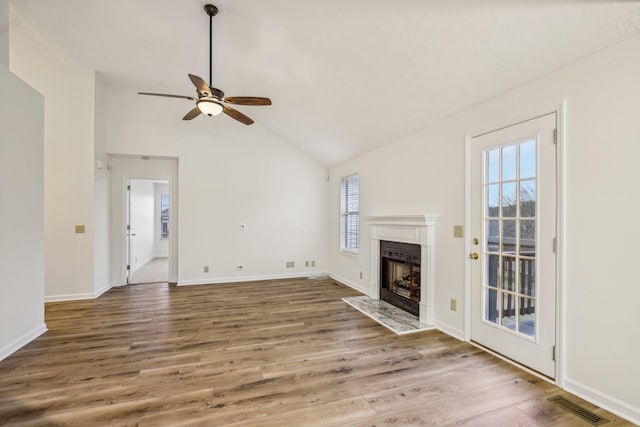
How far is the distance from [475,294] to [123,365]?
3.40m

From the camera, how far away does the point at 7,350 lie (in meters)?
2.62

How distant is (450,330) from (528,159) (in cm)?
196

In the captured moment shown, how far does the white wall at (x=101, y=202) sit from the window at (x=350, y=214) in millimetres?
4369

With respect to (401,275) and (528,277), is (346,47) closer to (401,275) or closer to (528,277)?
(528,277)

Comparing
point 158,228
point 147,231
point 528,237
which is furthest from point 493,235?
point 158,228

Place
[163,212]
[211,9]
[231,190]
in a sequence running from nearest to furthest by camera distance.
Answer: [211,9] → [231,190] → [163,212]

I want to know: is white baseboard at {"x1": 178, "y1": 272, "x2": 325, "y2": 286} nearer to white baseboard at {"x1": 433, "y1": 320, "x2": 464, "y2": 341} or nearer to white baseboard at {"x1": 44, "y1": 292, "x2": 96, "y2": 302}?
white baseboard at {"x1": 44, "y1": 292, "x2": 96, "y2": 302}

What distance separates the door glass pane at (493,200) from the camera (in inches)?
105

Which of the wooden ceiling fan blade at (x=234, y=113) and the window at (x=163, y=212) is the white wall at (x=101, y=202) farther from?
the window at (x=163, y=212)

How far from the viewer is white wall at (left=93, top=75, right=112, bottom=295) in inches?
184

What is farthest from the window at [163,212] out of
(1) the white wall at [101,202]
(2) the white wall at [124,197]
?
(1) the white wall at [101,202]

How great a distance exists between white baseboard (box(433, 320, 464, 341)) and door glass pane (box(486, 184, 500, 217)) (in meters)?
1.32

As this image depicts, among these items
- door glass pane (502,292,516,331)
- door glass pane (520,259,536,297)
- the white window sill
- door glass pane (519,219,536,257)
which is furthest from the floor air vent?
the white window sill

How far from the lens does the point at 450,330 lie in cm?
315
